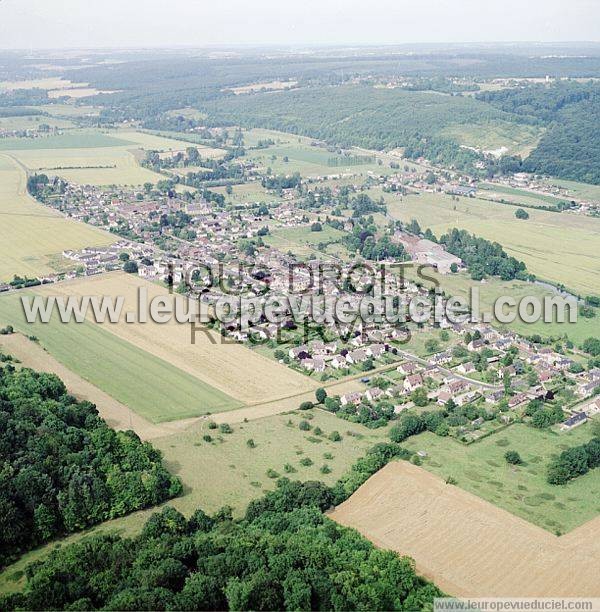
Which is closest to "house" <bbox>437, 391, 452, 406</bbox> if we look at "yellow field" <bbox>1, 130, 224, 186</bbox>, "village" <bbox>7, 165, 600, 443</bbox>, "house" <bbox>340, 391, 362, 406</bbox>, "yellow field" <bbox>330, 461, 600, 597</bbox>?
"village" <bbox>7, 165, 600, 443</bbox>

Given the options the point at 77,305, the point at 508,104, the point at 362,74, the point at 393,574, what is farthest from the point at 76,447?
the point at 362,74

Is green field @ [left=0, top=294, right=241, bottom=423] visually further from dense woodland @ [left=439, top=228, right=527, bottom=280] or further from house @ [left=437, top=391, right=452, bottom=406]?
dense woodland @ [left=439, top=228, right=527, bottom=280]

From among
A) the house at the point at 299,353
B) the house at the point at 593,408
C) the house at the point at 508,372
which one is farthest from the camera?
the house at the point at 299,353

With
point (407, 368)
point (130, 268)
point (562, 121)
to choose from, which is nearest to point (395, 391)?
point (407, 368)

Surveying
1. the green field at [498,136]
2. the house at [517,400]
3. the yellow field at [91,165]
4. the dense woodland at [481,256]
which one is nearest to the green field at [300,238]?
the dense woodland at [481,256]

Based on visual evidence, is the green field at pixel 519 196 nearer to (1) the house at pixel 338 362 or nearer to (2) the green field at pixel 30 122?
(1) the house at pixel 338 362

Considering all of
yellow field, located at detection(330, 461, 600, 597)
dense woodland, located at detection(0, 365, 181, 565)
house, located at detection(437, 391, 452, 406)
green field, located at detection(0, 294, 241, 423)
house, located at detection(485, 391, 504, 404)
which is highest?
dense woodland, located at detection(0, 365, 181, 565)
